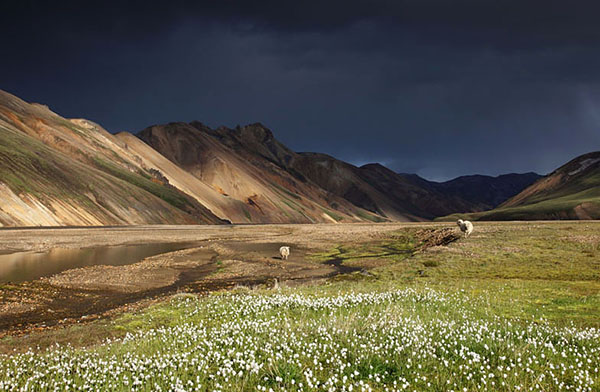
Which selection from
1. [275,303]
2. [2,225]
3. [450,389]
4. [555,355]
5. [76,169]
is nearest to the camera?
[450,389]

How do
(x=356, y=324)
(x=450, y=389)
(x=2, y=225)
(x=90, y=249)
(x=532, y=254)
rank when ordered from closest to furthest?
1. (x=450, y=389)
2. (x=356, y=324)
3. (x=532, y=254)
4. (x=90, y=249)
5. (x=2, y=225)

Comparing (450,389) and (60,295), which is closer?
(450,389)

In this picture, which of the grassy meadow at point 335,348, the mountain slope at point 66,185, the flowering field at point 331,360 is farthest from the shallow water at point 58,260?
the mountain slope at point 66,185

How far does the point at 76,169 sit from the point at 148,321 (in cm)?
16021

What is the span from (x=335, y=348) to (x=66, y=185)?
158m

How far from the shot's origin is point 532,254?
4009cm

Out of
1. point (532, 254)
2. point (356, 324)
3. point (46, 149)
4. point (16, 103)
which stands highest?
point (16, 103)

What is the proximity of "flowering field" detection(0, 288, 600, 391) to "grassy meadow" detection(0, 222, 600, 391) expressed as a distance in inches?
1.8

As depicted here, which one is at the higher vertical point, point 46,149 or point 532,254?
point 46,149

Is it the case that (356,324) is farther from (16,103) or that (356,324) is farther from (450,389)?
(16,103)

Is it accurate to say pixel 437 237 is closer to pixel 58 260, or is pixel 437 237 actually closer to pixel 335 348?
pixel 58 260

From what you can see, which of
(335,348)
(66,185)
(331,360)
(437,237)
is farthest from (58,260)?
(66,185)

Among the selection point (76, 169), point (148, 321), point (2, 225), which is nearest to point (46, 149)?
point (76, 169)

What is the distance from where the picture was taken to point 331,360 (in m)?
9.30
